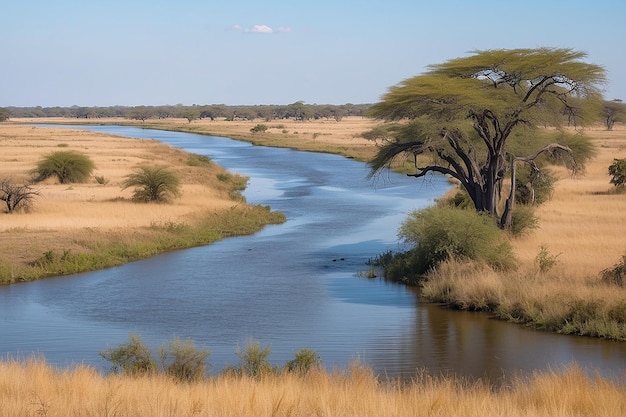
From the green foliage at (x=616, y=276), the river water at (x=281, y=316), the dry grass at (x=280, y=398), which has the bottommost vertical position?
the river water at (x=281, y=316)

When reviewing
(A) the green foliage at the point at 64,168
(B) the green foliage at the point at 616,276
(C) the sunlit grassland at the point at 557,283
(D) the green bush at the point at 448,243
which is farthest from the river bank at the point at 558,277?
(A) the green foliage at the point at 64,168

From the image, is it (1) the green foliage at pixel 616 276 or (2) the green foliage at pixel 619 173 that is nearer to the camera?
(1) the green foliage at pixel 616 276

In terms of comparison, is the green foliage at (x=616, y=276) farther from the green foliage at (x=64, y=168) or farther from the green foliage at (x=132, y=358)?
the green foliage at (x=64, y=168)

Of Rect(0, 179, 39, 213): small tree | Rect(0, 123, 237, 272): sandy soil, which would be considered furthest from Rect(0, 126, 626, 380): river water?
A: Rect(0, 179, 39, 213): small tree

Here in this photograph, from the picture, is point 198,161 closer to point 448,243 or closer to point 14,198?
point 14,198

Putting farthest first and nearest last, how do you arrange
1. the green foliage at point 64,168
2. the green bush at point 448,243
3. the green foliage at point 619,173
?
the green foliage at point 64,168 → the green foliage at point 619,173 → the green bush at point 448,243

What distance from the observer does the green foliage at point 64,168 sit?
47281 millimetres

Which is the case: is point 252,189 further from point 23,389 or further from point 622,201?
point 23,389

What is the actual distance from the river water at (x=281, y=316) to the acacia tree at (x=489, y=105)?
12.6 ft

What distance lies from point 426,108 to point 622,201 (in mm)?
13524

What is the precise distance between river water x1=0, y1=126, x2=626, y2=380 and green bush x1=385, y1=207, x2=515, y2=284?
98 centimetres

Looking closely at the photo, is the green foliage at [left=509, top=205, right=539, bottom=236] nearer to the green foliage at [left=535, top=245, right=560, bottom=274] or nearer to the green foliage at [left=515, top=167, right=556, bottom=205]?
the green foliage at [left=535, top=245, right=560, bottom=274]

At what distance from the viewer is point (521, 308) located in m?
19.0

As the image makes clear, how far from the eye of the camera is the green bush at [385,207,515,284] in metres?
22.9
